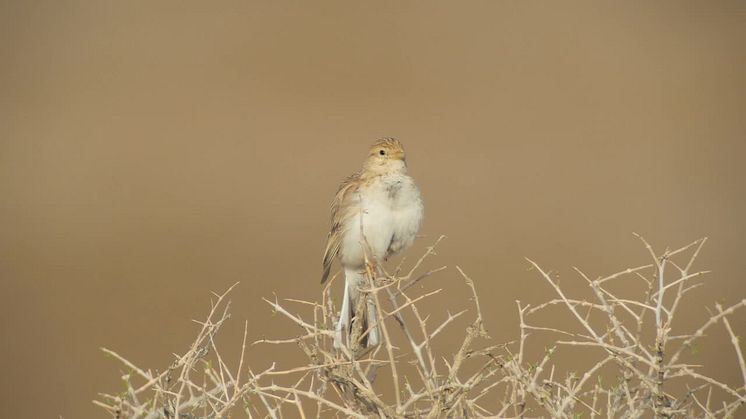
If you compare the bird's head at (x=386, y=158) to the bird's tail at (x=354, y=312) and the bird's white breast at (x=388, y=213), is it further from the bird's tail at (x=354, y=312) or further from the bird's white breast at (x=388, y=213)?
the bird's tail at (x=354, y=312)

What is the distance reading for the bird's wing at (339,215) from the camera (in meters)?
3.95

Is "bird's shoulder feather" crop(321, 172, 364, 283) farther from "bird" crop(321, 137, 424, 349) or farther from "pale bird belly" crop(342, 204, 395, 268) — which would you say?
"pale bird belly" crop(342, 204, 395, 268)

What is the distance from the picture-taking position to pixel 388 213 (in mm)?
3756

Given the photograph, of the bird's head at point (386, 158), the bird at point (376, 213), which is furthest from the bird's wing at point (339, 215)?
the bird's head at point (386, 158)

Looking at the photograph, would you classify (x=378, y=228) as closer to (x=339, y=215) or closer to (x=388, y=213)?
(x=388, y=213)

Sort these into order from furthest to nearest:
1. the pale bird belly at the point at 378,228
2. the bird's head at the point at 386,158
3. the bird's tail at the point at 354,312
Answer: the bird's head at the point at 386,158 → the pale bird belly at the point at 378,228 → the bird's tail at the point at 354,312

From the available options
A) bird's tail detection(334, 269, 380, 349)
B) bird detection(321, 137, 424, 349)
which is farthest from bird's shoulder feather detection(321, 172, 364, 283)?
bird's tail detection(334, 269, 380, 349)

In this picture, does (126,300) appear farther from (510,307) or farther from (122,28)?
(122,28)

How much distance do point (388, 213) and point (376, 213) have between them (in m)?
0.04

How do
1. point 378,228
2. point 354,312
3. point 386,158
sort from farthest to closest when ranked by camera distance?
point 386,158 → point 378,228 → point 354,312

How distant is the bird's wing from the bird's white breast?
0.07 m

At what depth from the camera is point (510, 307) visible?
296 inches

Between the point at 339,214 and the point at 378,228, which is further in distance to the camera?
the point at 339,214

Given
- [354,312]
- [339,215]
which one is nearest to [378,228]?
[339,215]
